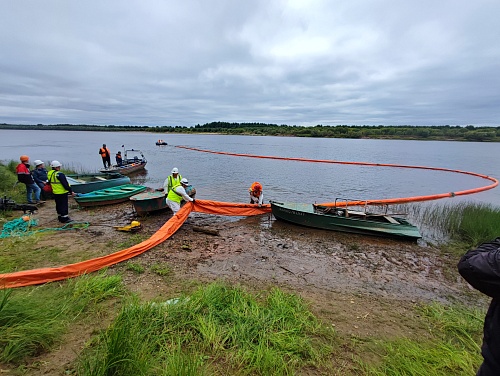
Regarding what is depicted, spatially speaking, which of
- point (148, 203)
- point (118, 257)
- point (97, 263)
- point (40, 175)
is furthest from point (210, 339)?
point (40, 175)

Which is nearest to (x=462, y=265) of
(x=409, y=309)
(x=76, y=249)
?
(x=409, y=309)

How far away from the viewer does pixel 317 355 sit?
355 cm

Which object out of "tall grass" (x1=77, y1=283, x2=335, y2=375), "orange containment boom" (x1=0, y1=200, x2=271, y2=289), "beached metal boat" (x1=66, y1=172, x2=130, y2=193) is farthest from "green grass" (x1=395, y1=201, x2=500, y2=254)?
"beached metal boat" (x1=66, y1=172, x2=130, y2=193)

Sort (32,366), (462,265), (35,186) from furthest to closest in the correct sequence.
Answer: (35,186) < (32,366) < (462,265)

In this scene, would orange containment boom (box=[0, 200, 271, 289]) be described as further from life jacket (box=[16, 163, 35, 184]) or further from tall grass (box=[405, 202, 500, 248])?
tall grass (box=[405, 202, 500, 248])

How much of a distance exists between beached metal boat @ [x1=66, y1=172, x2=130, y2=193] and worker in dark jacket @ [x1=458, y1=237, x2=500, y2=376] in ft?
46.5

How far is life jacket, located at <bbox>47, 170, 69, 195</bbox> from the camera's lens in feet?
27.4

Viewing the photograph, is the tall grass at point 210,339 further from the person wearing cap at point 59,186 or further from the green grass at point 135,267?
the person wearing cap at point 59,186

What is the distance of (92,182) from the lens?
516 inches

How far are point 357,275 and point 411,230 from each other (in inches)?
161

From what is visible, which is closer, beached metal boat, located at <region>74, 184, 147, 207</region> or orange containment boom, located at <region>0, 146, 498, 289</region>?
orange containment boom, located at <region>0, 146, 498, 289</region>

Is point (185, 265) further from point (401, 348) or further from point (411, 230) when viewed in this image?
point (411, 230)

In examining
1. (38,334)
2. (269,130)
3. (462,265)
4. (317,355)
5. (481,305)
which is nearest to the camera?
(462,265)

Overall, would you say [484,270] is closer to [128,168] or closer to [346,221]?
[346,221]
